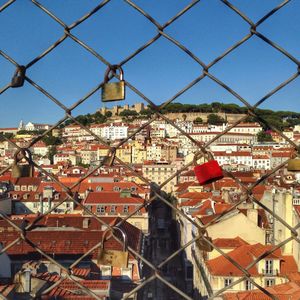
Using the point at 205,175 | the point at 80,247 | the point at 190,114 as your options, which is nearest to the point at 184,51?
the point at 205,175

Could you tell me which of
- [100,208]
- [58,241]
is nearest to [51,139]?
[100,208]

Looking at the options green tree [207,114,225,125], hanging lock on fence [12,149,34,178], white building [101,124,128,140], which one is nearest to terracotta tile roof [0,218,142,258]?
hanging lock on fence [12,149,34,178]

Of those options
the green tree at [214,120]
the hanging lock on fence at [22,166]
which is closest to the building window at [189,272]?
the hanging lock on fence at [22,166]

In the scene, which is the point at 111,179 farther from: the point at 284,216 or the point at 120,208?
the point at 284,216

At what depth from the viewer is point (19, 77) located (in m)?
0.95

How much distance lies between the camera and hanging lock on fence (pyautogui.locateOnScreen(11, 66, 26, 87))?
95 cm

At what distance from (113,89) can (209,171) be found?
23 centimetres

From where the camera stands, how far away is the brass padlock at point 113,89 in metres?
0.91

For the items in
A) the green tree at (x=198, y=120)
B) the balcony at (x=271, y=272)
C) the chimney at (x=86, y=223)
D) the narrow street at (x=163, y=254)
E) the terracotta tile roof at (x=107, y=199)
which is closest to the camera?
the balcony at (x=271, y=272)

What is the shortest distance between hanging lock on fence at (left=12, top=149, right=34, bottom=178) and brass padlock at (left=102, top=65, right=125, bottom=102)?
0.17 m

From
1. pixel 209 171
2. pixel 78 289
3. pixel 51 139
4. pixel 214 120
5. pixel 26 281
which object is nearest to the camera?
pixel 209 171

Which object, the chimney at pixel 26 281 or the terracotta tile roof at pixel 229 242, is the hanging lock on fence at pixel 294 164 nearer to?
the chimney at pixel 26 281

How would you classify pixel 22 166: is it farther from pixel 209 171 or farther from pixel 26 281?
pixel 26 281

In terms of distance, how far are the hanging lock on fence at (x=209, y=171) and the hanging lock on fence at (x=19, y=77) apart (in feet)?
1.18
